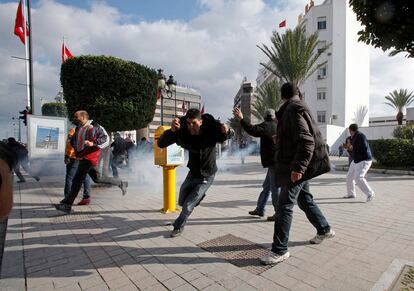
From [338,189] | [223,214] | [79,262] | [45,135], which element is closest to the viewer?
[79,262]

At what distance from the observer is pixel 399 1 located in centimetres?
217

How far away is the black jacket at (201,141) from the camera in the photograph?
12.6ft

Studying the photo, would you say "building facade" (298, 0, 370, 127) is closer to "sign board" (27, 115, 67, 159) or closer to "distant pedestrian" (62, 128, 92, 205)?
"sign board" (27, 115, 67, 159)

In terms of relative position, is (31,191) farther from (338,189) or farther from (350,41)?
(350,41)

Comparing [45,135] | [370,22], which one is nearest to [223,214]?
[370,22]

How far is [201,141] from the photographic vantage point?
3.84 meters

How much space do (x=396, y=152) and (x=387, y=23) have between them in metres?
12.4

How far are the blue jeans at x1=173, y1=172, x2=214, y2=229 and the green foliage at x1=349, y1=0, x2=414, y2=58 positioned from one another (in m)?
2.56

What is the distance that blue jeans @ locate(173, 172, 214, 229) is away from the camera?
3803mm

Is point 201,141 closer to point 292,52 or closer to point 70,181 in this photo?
point 70,181

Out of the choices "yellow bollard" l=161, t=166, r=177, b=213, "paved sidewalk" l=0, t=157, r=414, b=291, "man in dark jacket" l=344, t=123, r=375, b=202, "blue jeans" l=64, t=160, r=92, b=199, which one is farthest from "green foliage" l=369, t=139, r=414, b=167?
"blue jeans" l=64, t=160, r=92, b=199

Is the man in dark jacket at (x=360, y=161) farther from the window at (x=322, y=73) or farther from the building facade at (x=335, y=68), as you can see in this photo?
the window at (x=322, y=73)

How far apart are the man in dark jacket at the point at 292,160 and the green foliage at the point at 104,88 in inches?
245

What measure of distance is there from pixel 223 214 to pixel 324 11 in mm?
41804
